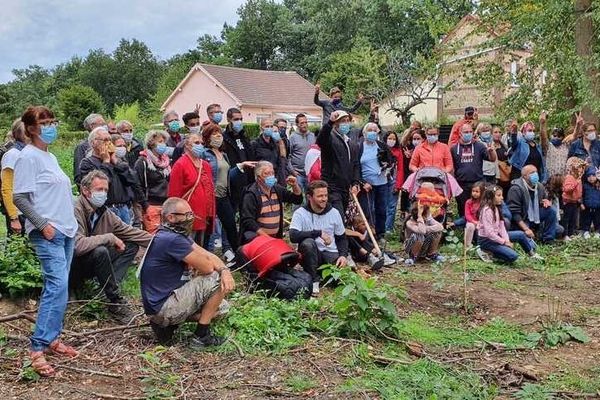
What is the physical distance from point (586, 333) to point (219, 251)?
4.47m

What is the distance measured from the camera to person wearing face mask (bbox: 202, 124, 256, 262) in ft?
25.5

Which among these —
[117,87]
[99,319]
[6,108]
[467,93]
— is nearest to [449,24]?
[99,319]

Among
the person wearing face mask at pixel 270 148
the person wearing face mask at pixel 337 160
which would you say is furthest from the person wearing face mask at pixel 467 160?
the person wearing face mask at pixel 270 148

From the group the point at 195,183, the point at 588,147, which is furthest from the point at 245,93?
the point at 195,183

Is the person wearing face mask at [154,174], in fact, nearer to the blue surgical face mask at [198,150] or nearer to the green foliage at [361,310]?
the blue surgical face mask at [198,150]

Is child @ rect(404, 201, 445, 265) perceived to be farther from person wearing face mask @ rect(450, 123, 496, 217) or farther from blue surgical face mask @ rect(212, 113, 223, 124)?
blue surgical face mask @ rect(212, 113, 223, 124)

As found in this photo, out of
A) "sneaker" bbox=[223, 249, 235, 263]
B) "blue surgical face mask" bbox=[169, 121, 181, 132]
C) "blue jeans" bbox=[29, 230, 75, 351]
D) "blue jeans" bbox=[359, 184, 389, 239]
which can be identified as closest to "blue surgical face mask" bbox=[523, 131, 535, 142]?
"blue jeans" bbox=[359, 184, 389, 239]

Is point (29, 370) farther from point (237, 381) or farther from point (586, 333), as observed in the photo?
point (586, 333)

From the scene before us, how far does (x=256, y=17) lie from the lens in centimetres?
5812

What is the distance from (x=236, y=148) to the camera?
8484mm

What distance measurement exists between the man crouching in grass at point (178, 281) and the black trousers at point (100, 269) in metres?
0.76

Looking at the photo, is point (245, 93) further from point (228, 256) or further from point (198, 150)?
point (198, 150)

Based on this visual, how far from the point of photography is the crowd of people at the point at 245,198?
482 centimetres

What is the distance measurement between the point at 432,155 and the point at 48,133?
6.36 metres
